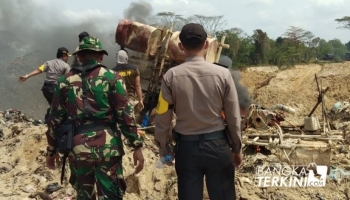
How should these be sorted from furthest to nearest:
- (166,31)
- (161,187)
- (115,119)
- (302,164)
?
(166,31)
(302,164)
(161,187)
(115,119)

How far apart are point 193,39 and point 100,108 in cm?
80

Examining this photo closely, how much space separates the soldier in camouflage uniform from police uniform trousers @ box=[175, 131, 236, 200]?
361 millimetres

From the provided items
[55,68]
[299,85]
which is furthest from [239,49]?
[55,68]

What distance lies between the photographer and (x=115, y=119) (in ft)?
10.5

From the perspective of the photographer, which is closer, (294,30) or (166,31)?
(166,31)

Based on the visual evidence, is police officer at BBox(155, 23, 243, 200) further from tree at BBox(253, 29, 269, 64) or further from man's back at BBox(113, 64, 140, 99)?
tree at BBox(253, 29, 269, 64)

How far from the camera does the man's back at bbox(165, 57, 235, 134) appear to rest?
293cm

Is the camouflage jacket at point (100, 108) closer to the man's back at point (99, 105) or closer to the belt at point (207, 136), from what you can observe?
the man's back at point (99, 105)

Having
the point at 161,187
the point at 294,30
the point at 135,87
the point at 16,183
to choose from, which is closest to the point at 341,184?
the point at 161,187

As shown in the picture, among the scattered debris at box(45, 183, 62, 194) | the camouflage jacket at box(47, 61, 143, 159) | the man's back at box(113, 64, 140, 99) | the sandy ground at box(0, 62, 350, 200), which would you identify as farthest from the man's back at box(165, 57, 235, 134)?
the man's back at box(113, 64, 140, 99)

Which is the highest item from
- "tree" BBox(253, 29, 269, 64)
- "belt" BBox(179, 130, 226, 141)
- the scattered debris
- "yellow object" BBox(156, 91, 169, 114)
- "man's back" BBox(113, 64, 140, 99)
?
"tree" BBox(253, 29, 269, 64)

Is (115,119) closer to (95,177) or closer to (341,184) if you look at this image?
(95,177)

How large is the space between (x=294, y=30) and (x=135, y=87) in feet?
111

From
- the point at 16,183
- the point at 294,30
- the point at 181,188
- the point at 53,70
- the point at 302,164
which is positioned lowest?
the point at 16,183
